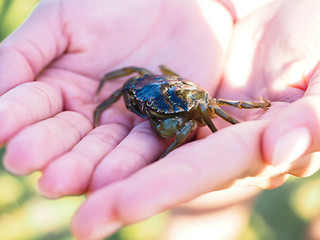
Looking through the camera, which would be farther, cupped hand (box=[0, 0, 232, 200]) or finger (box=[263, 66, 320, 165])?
cupped hand (box=[0, 0, 232, 200])

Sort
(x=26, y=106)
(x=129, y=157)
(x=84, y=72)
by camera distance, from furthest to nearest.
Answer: (x=84, y=72) → (x=26, y=106) → (x=129, y=157)

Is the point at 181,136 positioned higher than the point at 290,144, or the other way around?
the point at 290,144

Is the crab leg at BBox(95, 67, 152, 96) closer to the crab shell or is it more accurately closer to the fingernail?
the crab shell

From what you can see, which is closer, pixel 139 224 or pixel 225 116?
pixel 225 116

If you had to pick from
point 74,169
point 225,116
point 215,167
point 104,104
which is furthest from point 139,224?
point 215,167

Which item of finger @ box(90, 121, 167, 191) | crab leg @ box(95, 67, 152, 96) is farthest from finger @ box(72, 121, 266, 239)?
crab leg @ box(95, 67, 152, 96)

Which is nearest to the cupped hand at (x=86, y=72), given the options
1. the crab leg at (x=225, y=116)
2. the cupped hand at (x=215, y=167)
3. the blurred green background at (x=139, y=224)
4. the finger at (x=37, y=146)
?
the finger at (x=37, y=146)

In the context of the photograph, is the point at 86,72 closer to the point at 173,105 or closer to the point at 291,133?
the point at 173,105

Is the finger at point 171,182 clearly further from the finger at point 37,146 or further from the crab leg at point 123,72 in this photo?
the crab leg at point 123,72
